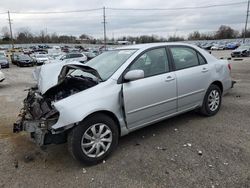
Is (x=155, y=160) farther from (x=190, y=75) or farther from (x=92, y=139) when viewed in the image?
(x=190, y=75)

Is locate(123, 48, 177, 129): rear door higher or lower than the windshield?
lower

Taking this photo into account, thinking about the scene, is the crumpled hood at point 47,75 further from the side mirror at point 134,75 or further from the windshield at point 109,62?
the side mirror at point 134,75

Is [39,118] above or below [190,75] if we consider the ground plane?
below

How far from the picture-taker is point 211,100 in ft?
15.2

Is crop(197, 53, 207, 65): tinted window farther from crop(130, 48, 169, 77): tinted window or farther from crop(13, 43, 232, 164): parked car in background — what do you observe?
crop(130, 48, 169, 77): tinted window

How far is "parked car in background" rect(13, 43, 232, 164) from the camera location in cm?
293

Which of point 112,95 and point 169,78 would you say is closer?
point 112,95

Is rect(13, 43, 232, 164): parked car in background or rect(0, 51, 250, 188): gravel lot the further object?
rect(13, 43, 232, 164): parked car in background

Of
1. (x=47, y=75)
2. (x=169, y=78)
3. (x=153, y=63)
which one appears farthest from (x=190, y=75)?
(x=47, y=75)

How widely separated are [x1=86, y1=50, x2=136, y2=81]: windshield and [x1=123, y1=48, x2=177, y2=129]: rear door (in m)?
0.23

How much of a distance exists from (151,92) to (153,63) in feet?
1.76

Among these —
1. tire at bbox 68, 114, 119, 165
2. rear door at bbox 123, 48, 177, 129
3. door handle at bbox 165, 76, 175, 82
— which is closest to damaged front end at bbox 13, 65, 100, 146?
tire at bbox 68, 114, 119, 165

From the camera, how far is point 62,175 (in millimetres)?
2930

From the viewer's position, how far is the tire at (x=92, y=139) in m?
2.92
